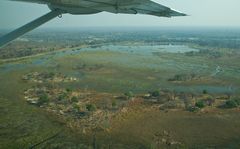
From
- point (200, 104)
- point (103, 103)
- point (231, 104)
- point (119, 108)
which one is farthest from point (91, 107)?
point (231, 104)

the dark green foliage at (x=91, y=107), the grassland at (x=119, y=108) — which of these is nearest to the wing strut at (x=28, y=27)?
the grassland at (x=119, y=108)

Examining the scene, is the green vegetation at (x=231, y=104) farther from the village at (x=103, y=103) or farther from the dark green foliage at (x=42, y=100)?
the dark green foliage at (x=42, y=100)

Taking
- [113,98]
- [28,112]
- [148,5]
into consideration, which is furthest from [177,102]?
[148,5]

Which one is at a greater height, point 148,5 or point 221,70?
point 148,5

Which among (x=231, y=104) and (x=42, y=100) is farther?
(x=42, y=100)

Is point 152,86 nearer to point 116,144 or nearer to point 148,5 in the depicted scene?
point 116,144

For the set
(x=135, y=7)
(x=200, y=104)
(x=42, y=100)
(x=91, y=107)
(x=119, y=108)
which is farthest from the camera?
(x=42, y=100)

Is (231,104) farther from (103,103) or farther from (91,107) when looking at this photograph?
(91,107)

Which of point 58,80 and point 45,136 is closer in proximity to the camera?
point 45,136
